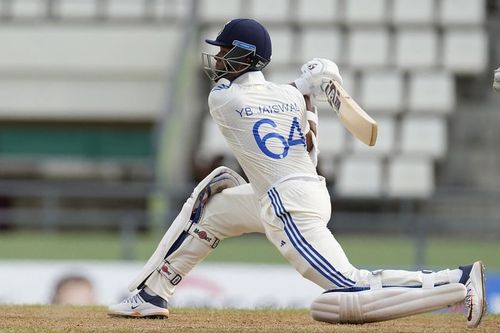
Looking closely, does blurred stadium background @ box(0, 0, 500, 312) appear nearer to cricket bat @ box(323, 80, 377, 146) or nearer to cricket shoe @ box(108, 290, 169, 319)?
cricket shoe @ box(108, 290, 169, 319)

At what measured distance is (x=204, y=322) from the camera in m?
7.94

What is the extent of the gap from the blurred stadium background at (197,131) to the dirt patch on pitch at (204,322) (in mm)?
5255

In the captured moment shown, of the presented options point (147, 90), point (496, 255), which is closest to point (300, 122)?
point (496, 255)

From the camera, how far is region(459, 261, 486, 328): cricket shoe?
22.8 ft

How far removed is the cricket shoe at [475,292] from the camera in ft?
22.8

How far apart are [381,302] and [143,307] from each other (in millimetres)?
1779

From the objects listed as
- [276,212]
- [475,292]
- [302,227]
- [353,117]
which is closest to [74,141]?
[276,212]

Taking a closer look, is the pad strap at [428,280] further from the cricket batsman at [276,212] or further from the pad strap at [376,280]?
the pad strap at [376,280]

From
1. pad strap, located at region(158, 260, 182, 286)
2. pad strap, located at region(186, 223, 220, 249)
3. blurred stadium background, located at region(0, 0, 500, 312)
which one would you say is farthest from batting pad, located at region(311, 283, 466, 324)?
blurred stadium background, located at region(0, 0, 500, 312)

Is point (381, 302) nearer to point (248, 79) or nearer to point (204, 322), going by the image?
point (204, 322)

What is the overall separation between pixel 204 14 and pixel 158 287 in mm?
14061

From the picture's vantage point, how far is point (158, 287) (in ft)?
26.7

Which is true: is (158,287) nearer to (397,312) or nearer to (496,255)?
(397,312)

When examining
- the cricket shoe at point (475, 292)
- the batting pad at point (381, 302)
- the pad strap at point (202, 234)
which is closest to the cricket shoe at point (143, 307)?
the pad strap at point (202, 234)
